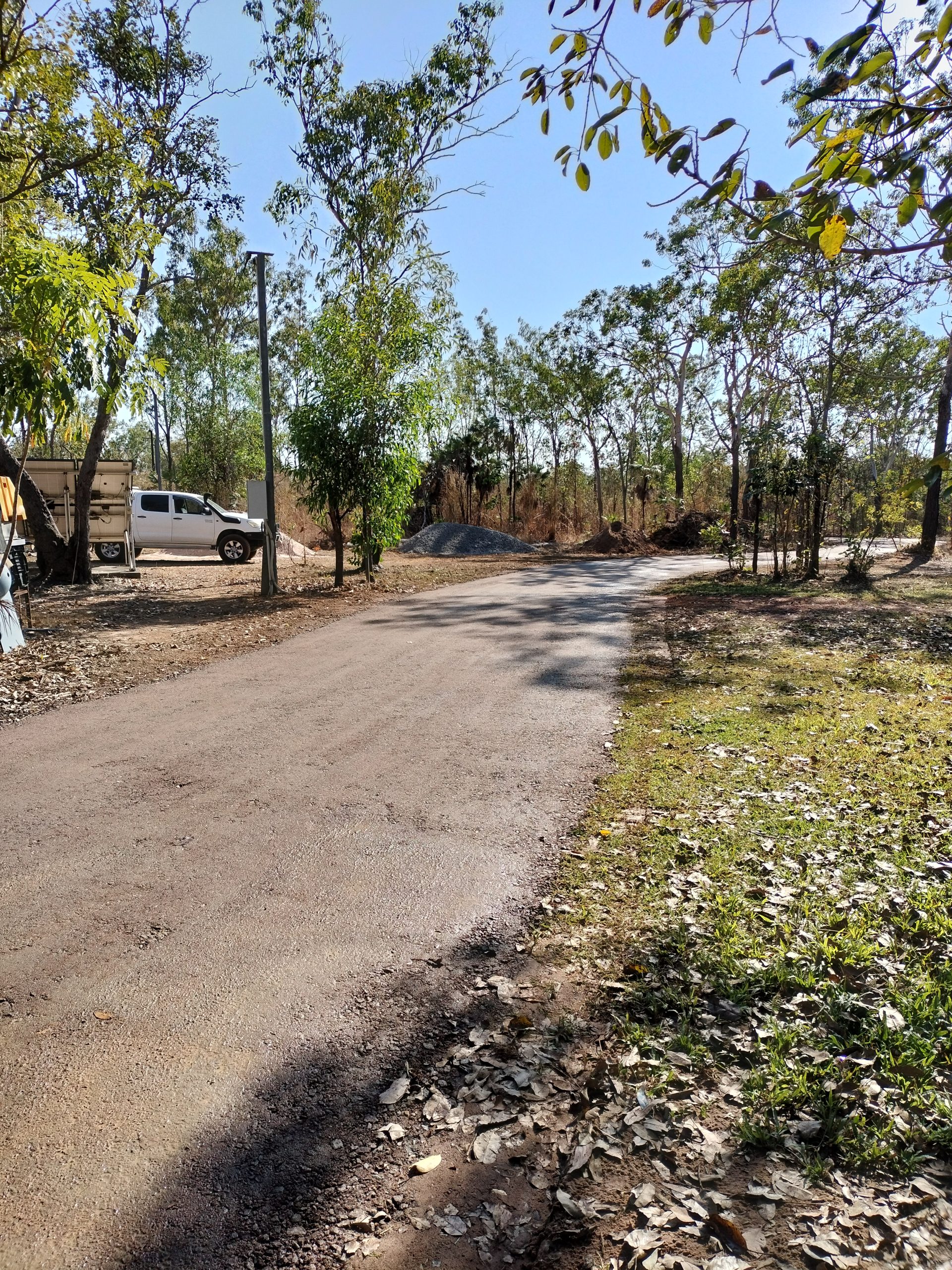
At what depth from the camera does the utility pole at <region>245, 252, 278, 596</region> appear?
13570 millimetres

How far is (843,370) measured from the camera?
22.4 m

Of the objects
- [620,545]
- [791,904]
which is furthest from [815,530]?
[791,904]

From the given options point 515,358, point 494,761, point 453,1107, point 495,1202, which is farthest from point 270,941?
point 515,358

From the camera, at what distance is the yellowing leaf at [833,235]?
252cm

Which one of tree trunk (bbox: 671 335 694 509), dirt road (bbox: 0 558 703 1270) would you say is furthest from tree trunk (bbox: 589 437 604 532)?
dirt road (bbox: 0 558 703 1270)

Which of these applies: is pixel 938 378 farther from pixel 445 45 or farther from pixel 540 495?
pixel 540 495

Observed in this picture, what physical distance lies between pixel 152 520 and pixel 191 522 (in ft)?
3.55

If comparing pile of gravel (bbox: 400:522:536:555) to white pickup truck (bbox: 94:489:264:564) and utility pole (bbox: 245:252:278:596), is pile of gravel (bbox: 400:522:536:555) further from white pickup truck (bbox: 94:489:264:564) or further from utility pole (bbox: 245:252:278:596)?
utility pole (bbox: 245:252:278:596)

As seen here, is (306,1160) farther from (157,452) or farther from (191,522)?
(157,452)

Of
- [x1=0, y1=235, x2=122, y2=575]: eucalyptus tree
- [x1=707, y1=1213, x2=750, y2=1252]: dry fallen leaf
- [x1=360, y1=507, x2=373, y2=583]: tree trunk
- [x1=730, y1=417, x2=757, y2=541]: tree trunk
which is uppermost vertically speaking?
[x1=730, y1=417, x2=757, y2=541]: tree trunk

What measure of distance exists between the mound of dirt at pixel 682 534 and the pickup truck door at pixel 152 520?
61.5 ft

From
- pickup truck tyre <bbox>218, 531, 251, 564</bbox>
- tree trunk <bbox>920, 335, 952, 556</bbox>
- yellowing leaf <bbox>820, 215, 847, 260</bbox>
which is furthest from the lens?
pickup truck tyre <bbox>218, 531, 251, 564</bbox>

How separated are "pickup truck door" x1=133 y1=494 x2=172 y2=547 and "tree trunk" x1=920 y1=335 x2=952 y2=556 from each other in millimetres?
20536

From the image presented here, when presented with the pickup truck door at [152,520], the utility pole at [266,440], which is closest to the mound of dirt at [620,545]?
the pickup truck door at [152,520]
